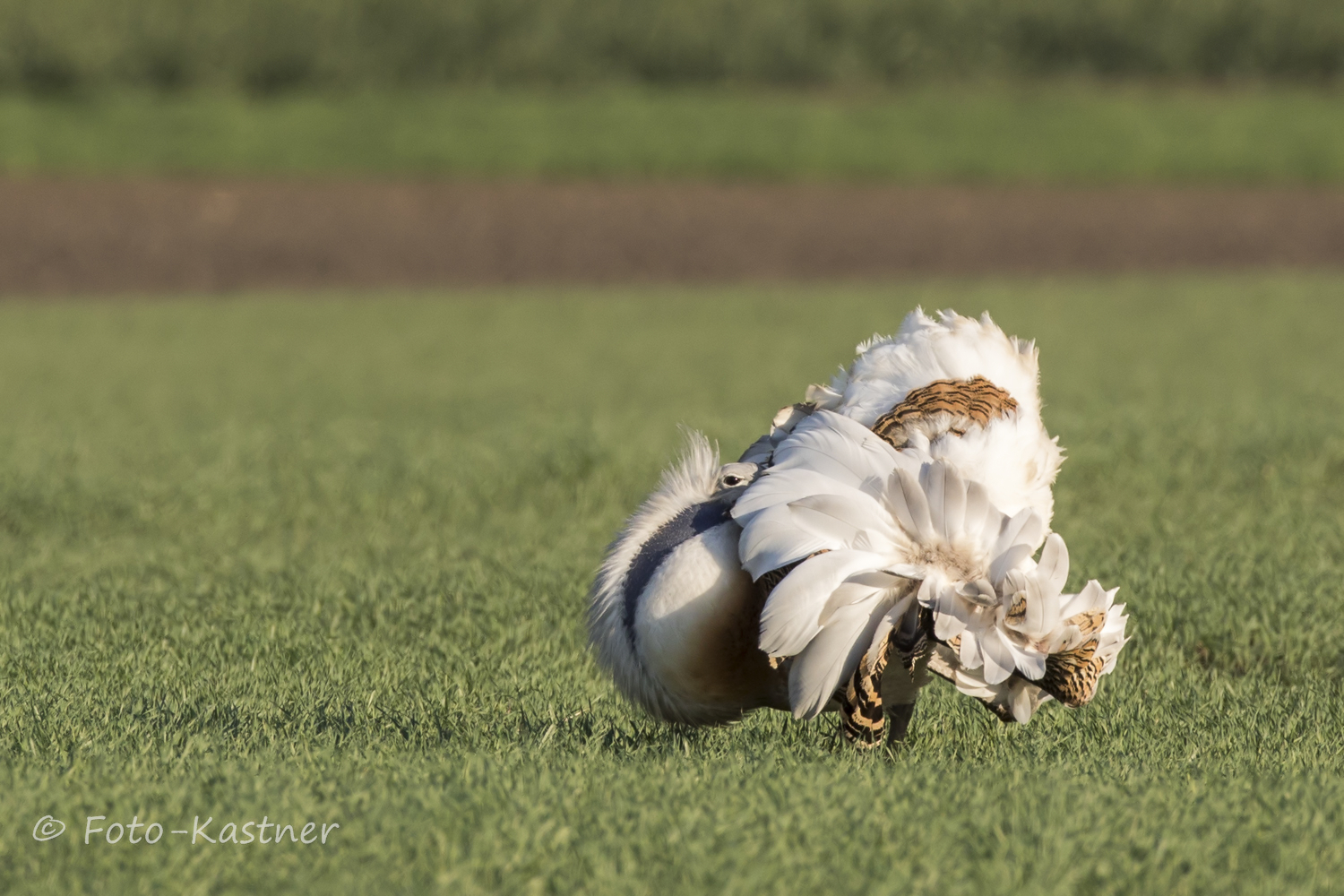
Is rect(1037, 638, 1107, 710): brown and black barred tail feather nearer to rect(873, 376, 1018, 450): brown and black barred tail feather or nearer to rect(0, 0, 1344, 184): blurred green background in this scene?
rect(873, 376, 1018, 450): brown and black barred tail feather

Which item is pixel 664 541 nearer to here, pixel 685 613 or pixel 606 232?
pixel 685 613

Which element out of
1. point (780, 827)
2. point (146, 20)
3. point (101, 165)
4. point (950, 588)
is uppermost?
point (950, 588)

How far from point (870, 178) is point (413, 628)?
19.6 meters

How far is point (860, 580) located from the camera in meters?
3.40

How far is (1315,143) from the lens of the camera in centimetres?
2473

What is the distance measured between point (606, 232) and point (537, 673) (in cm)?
1782

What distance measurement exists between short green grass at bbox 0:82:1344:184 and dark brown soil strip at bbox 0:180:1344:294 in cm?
56

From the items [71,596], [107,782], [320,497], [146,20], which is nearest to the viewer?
[107,782]

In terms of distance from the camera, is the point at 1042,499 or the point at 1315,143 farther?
the point at 1315,143

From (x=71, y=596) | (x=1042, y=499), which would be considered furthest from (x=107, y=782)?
(x=71, y=596)

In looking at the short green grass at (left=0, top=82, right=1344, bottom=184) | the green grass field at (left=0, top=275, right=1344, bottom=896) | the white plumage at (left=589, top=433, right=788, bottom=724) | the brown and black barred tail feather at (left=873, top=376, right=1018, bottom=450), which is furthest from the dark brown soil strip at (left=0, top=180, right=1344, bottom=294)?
the white plumage at (left=589, top=433, right=788, bottom=724)

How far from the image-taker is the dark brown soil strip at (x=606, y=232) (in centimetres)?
2108

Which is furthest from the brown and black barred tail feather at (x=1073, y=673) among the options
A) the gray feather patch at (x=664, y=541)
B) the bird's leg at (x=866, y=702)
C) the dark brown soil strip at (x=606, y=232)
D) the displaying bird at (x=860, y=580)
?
the dark brown soil strip at (x=606, y=232)

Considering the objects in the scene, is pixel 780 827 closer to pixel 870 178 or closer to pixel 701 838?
pixel 701 838
